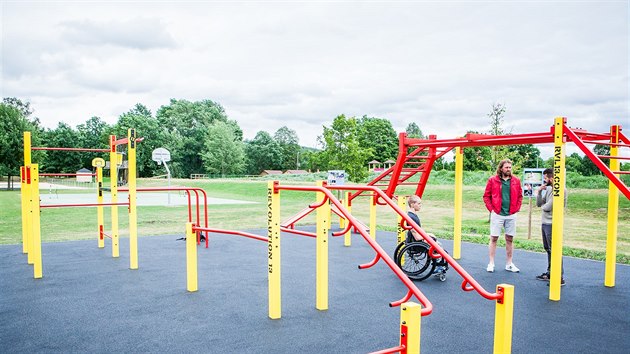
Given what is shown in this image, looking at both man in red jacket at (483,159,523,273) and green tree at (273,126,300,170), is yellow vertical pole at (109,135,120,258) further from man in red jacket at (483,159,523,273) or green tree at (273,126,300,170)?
green tree at (273,126,300,170)

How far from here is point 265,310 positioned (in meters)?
4.69

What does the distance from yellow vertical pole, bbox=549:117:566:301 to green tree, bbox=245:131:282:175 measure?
6400 cm

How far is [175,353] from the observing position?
360cm

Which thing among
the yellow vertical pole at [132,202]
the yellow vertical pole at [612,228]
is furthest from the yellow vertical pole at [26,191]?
the yellow vertical pole at [612,228]

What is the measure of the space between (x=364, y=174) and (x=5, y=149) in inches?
966

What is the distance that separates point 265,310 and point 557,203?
3.45m

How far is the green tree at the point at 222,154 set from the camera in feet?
187

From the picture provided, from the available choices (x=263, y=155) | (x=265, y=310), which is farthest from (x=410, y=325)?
→ (x=263, y=155)

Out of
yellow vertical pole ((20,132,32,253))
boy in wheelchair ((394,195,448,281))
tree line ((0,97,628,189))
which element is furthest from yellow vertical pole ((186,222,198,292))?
tree line ((0,97,628,189))

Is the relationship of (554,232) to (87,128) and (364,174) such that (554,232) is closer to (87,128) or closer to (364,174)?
(364,174)

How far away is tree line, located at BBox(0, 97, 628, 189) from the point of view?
29984 mm

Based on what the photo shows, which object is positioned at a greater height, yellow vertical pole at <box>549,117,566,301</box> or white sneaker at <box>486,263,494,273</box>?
yellow vertical pole at <box>549,117,566,301</box>

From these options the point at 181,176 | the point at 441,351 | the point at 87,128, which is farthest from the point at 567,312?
the point at 87,128

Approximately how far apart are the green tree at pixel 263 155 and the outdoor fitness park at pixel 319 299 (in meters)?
62.1
